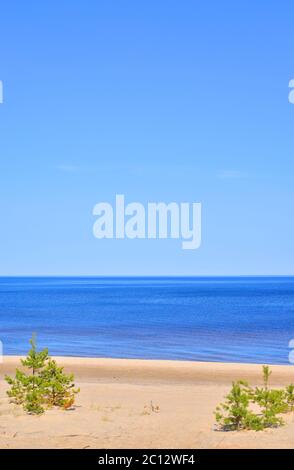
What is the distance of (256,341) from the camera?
39719 millimetres

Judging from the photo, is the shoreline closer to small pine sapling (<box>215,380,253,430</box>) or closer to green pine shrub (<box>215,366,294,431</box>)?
green pine shrub (<box>215,366,294,431</box>)

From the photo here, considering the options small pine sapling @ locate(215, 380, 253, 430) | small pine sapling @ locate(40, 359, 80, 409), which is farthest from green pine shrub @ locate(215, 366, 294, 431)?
small pine sapling @ locate(40, 359, 80, 409)

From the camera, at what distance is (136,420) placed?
1300cm

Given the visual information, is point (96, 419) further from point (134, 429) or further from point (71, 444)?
point (71, 444)

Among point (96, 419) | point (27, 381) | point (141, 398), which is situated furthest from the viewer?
point (141, 398)

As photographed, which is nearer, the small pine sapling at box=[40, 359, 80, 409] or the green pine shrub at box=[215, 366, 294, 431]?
the green pine shrub at box=[215, 366, 294, 431]

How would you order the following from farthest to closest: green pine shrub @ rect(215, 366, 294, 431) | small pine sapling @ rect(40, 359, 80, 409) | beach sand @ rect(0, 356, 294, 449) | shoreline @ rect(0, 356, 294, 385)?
shoreline @ rect(0, 356, 294, 385), small pine sapling @ rect(40, 359, 80, 409), green pine shrub @ rect(215, 366, 294, 431), beach sand @ rect(0, 356, 294, 449)

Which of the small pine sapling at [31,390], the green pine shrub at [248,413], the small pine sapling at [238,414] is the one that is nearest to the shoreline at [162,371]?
the small pine sapling at [31,390]

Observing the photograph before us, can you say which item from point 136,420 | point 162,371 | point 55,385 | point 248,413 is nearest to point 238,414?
point 248,413

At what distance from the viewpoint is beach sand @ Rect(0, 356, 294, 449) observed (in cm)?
1115

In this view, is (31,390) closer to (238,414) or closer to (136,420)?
(136,420)
